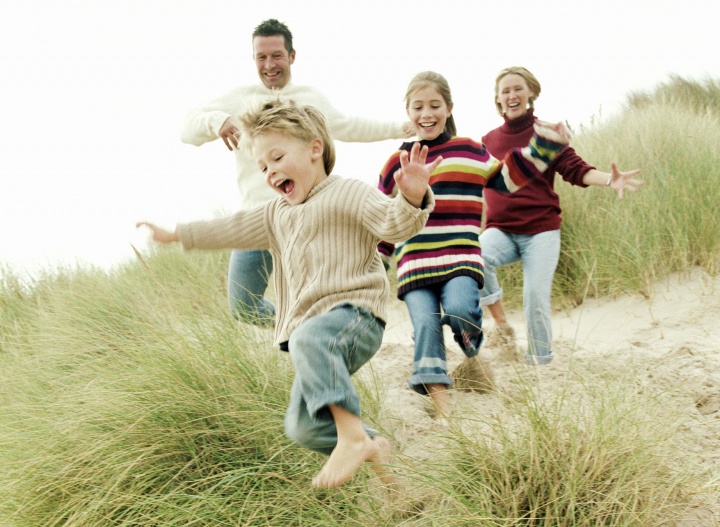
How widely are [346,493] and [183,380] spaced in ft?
2.72

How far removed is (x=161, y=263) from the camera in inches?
293

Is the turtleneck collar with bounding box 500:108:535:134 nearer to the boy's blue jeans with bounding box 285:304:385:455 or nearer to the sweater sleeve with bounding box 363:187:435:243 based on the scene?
the sweater sleeve with bounding box 363:187:435:243

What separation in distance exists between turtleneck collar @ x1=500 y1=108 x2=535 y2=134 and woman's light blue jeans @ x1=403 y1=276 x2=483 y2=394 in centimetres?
164

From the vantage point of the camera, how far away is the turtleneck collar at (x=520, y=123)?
4836mm

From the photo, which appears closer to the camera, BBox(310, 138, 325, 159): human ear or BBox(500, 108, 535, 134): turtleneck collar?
BBox(310, 138, 325, 159): human ear

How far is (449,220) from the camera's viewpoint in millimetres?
3689

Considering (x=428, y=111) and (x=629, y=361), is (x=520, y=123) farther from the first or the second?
(x=629, y=361)

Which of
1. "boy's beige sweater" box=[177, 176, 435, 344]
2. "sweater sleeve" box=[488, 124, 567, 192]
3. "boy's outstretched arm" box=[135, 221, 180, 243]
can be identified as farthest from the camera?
"sweater sleeve" box=[488, 124, 567, 192]

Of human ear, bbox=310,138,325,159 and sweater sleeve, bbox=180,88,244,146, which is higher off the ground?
sweater sleeve, bbox=180,88,244,146

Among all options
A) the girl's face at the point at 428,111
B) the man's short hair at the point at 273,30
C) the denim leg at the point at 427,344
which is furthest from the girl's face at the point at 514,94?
the denim leg at the point at 427,344

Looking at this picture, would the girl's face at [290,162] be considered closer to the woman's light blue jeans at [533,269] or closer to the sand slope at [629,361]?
the sand slope at [629,361]

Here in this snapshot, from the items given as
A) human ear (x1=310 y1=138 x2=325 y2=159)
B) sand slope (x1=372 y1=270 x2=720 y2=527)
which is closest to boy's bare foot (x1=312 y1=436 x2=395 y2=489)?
sand slope (x1=372 y1=270 x2=720 y2=527)

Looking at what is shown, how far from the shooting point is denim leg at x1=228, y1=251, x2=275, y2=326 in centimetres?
443

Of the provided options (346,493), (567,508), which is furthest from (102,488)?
(567,508)
